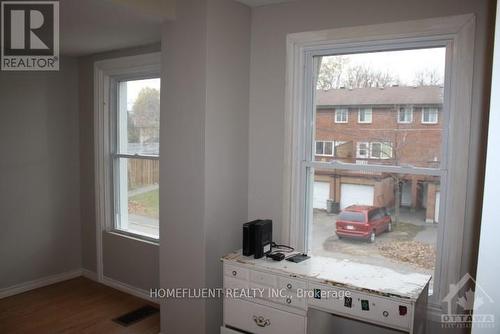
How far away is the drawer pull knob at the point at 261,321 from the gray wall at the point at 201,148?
0.44 meters

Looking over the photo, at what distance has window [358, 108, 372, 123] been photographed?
106 inches

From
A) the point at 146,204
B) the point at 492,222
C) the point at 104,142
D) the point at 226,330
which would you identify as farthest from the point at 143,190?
the point at 492,222

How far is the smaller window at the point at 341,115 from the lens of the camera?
9.12 ft

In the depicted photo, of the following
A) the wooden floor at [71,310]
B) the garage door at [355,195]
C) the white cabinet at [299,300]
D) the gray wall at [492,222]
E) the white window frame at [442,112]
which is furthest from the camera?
the wooden floor at [71,310]

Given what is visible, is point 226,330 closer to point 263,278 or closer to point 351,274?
point 263,278

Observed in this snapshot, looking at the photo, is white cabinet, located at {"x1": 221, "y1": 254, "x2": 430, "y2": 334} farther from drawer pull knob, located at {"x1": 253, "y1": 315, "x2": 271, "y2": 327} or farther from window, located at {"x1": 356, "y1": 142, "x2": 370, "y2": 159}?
window, located at {"x1": 356, "y1": 142, "x2": 370, "y2": 159}

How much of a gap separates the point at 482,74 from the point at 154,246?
9.78ft

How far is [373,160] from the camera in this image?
269 centimetres

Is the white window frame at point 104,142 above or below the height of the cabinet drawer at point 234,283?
above

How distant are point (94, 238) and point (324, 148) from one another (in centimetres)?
286

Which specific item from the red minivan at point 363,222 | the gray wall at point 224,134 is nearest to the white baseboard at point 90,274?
the gray wall at point 224,134

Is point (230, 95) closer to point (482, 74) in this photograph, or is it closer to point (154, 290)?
point (482, 74)

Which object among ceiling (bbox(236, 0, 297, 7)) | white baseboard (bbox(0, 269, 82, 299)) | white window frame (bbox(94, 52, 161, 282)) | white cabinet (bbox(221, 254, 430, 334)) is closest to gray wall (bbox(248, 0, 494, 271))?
ceiling (bbox(236, 0, 297, 7))

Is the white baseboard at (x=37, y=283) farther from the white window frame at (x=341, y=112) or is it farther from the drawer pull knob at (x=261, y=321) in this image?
the white window frame at (x=341, y=112)
